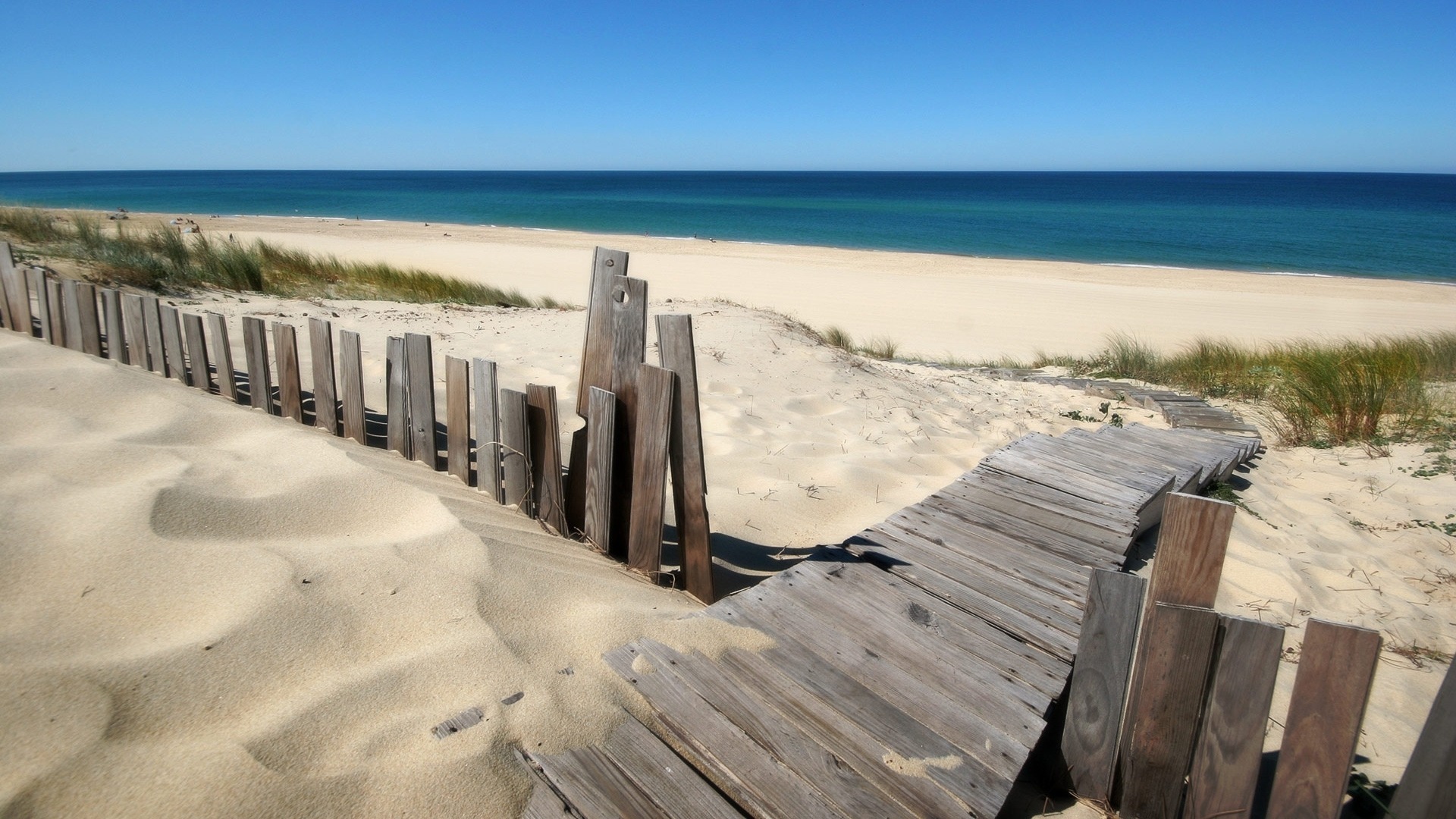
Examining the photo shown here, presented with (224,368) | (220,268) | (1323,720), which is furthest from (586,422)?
(220,268)

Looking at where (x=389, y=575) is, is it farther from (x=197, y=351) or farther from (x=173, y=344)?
(x=173, y=344)

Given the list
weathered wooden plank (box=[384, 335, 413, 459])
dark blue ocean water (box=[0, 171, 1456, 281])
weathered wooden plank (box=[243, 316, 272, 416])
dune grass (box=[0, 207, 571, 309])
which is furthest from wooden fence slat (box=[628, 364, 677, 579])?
dark blue ocean water (box=[0, 171, 1456, 281])

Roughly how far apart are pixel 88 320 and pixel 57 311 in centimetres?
36

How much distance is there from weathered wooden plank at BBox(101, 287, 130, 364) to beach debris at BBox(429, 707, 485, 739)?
374 cm

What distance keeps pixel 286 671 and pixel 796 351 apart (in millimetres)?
5103

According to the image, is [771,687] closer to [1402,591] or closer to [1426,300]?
[1402,591]

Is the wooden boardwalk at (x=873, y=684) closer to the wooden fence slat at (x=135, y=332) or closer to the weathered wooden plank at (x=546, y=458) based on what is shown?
the weathered wooden plank at (x=546, y=458)

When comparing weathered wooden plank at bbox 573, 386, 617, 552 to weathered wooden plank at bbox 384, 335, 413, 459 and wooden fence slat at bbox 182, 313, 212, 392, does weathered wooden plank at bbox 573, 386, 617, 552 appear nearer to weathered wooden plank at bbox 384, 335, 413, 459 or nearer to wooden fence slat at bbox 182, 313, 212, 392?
weathered wooden plank at bbox 384, 335, 413, 459

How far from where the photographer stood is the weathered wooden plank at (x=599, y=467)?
2582mm

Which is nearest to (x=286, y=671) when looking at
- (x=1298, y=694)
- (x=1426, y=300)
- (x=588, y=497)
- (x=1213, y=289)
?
(x=588, y=497)

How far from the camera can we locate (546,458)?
9.20 feet

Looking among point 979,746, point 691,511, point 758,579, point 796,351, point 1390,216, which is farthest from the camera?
point 1390,216

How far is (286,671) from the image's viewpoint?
1.76 metres

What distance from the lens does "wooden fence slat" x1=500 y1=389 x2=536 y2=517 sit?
Result: 2.78 metres
